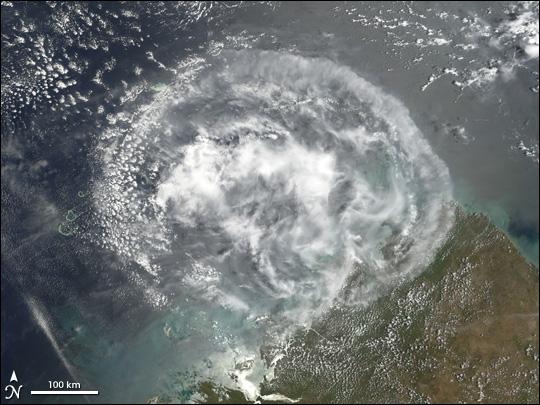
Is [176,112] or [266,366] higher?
[176,112]

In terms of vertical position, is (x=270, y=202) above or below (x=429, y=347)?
above

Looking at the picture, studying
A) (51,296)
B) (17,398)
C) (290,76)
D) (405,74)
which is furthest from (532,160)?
(17,398)

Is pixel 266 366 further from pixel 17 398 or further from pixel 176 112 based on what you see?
Answer: pixel 176 112

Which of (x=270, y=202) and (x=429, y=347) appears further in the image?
(x=270, y=202)

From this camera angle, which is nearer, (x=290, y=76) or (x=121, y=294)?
(x=121, y=294)

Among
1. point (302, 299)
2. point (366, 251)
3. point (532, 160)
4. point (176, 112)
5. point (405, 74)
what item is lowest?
point (302, 299)

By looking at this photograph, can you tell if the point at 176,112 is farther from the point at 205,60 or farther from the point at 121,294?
the point at 121,294
